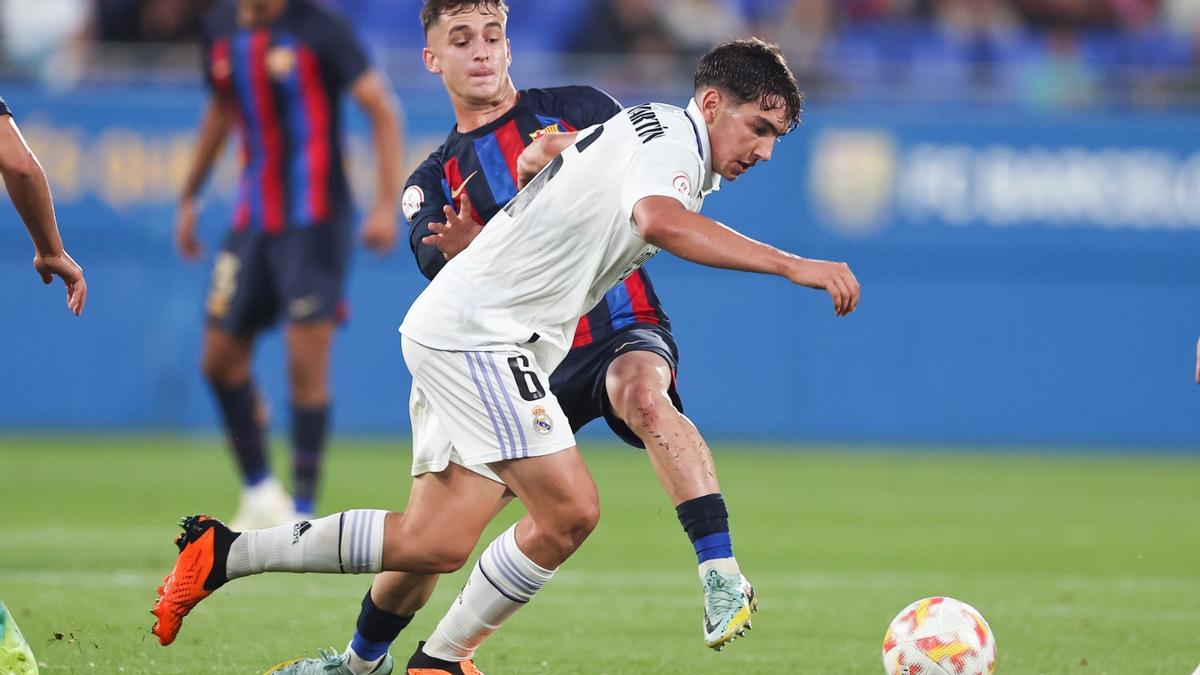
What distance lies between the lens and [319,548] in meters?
4.63

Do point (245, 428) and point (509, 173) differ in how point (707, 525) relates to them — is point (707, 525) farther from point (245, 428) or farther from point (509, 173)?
point (245, 428)

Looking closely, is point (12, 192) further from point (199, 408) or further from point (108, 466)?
point (199, 408)

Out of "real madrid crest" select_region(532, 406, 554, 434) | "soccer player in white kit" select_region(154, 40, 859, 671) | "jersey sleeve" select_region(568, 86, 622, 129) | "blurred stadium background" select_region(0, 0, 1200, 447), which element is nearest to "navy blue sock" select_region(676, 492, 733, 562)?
"soccer player in white kit" select_region(154, 40, 859, 671)

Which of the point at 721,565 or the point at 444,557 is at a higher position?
the point at 721,565

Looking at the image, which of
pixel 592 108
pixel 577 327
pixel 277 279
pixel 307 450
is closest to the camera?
pixel 577 327

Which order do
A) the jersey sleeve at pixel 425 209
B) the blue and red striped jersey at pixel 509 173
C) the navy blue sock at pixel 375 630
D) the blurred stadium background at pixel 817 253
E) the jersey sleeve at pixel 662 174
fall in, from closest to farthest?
the jersey sleeve at pixel 662 174 < the navy blue sock at pixel 375 630 < the jersey sleeve at pixel 425 209 < the blue and red striped jersey at pixel 509 173 < the blurred stadium background at pixel 817 253

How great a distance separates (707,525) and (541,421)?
0.60m

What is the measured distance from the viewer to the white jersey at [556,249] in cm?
449

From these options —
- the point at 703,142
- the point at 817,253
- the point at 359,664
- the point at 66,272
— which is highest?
the point at 703,142

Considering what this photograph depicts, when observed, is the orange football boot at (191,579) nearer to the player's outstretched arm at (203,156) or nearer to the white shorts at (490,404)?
the white shorts at (490,404)

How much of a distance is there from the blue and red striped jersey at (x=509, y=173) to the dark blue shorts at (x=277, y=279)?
2865 mm

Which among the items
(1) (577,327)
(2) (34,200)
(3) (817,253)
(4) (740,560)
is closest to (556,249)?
(1) (577,327)

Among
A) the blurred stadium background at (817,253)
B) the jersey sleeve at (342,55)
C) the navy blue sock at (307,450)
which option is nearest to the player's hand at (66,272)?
the navy blue sock at (307,450)

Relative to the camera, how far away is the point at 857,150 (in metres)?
13.5
